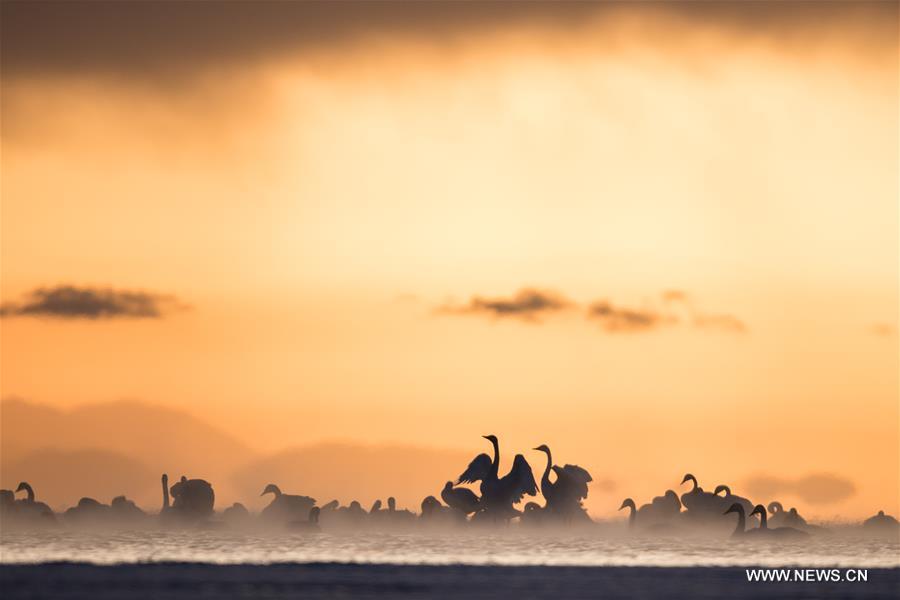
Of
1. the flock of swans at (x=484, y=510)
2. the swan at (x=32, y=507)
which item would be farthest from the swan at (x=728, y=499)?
the swan at (x=32, y=507)

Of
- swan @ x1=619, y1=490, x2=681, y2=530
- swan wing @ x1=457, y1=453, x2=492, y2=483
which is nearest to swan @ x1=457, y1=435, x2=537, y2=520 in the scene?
swan wing @ x1=457, y1=453, x2=492, y2=483

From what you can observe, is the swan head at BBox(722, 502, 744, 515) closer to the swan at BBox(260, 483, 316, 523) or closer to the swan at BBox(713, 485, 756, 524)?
the swan at BBox(713, 485, 756, 524)

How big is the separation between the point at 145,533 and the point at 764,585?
111 ft

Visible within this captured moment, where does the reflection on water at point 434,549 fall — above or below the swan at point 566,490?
below

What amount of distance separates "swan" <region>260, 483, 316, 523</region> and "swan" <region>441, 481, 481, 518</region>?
7360 mm

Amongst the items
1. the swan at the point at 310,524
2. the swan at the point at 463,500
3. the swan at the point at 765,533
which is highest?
the swan at the point at 463,500

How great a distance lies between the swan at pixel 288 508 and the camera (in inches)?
3425

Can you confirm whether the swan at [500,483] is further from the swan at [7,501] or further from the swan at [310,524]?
the swan at [7,501]

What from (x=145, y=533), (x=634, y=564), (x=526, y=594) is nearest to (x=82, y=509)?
(x=145, y=533)

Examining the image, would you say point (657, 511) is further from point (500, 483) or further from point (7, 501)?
point (7, 501)

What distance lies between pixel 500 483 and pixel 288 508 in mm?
11339

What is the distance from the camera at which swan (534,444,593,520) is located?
82625 millimetres

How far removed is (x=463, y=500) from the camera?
276 feet

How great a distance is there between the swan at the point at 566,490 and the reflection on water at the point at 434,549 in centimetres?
431
